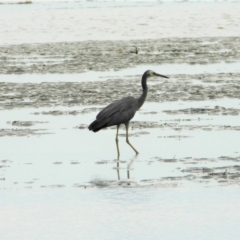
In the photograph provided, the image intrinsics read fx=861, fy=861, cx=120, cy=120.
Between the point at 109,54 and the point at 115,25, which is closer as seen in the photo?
the point at 109,54

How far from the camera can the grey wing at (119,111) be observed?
44.8ft

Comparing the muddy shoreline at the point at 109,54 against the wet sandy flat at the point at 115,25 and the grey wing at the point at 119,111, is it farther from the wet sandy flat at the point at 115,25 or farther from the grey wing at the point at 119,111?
the grey wing at the point at 119,111

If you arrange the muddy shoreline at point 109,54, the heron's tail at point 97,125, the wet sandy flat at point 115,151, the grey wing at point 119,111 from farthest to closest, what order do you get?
the muddy shoreline at point 109,54 → the grey wing at point 119,111 → the heron's tail at point 97,125 → the wet sandy flat at point 115,151

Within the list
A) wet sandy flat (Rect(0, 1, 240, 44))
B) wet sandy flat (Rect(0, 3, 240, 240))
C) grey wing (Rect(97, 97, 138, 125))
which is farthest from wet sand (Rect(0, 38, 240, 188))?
wet sandy flat (Rect(0, 1, 240, 44))

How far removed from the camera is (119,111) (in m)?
13.8

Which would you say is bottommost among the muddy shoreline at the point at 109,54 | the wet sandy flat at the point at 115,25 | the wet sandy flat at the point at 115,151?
the wet sandy flat at the point at 115,151

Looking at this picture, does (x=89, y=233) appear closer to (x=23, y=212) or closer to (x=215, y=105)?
(x=23, y=212)

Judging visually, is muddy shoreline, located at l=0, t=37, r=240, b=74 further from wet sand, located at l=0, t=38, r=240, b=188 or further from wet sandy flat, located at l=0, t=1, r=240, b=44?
wet sandy flat, located at l=0, t=1, r=240, b=44

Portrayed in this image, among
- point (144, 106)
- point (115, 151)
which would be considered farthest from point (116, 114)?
point (144, 106)

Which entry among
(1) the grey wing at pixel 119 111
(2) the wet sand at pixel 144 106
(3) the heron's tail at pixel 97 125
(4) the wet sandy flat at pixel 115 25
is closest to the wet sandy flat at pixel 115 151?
(2) the wet sand at pixel 144 106

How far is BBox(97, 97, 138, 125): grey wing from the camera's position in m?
13.7

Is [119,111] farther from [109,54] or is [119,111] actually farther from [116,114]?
[109,54]

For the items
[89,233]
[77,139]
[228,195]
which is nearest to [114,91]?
[77,139]

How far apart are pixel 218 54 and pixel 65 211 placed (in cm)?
1910
